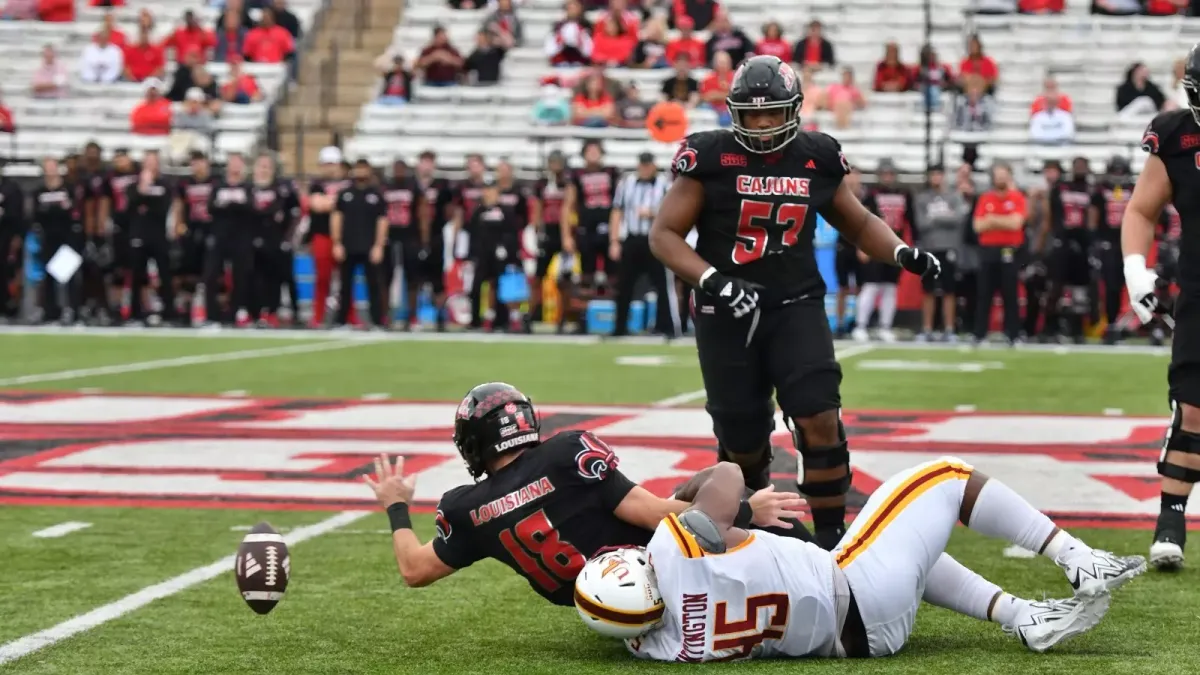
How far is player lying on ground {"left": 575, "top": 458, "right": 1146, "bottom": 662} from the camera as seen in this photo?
16.0ft

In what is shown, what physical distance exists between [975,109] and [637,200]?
518 centimetres

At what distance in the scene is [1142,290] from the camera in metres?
6.62

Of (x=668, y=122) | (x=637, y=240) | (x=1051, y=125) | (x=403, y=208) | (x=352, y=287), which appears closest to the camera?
(x=637, y=240)

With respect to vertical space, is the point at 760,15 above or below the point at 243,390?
above

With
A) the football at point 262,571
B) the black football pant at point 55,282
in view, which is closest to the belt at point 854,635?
the football at point 262,571

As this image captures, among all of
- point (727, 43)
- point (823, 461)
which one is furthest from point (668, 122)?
point (823, 461)

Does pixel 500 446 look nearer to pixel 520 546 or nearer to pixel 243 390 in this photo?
pixel 520 546

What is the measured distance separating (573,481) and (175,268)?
17109 millimetres

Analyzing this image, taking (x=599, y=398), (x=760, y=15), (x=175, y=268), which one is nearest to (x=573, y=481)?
(x=599, y=398)

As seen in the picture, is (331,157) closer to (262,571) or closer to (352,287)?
(352,287)

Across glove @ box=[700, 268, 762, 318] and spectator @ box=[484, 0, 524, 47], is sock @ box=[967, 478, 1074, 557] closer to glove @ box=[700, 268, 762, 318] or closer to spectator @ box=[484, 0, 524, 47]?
glove @ box=[700, 268, 762, 318]

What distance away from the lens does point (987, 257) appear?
18.7 meters

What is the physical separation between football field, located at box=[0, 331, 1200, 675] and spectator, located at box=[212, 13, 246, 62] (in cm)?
944

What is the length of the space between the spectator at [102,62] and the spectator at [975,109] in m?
11.8
